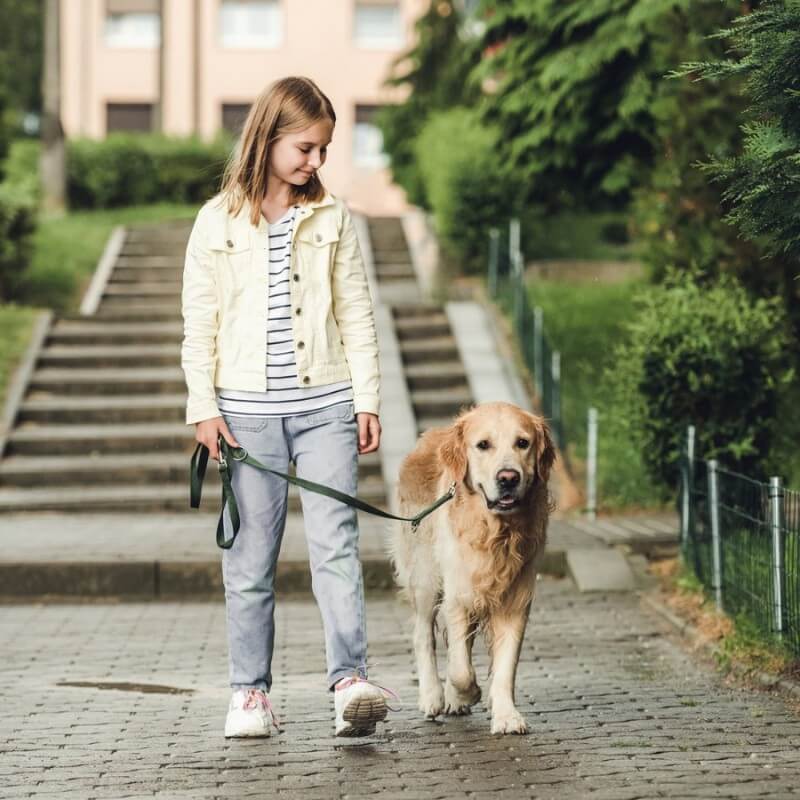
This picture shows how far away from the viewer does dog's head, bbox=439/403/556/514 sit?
20.5 feet

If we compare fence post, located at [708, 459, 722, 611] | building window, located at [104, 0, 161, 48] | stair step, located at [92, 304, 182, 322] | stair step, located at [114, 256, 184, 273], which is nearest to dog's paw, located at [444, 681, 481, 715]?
fence post, located at [708, 459, 722, 611]

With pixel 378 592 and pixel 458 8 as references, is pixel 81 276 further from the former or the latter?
pixel 378 592

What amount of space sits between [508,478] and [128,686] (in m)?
2.33

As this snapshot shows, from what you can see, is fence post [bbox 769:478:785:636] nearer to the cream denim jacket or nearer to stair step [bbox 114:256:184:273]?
the cream denim jacket

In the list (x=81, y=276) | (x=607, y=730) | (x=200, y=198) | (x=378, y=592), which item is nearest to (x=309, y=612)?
(x=378, y=592)

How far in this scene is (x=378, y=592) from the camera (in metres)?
10.7

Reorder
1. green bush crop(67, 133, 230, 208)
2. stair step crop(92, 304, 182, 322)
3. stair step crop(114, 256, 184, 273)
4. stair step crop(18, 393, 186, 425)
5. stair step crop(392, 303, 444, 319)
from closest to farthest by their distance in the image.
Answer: stair step crop(18, 393, 186, 425) → stair step crop(392, 303, 444, 319) → stair step crop(92, 304, 182, 322) → stair step crop(114, 256, 184, 273) → green bush crop(67, 133, 230, 208)

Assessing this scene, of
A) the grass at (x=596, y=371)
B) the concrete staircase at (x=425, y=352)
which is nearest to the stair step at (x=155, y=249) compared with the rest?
the concrete staircase at (x=425, y=352)

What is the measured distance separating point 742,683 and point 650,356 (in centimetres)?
413

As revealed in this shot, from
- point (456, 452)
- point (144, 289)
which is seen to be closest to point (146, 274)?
point (144, 289)

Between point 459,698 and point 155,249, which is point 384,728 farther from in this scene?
point 155,249

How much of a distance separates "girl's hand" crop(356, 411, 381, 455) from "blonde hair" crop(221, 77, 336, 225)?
80 cm

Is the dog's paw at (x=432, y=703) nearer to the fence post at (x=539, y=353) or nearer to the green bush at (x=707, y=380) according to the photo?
the green bush at (x=707, y=380)

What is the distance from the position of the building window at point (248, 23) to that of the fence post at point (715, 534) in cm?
3712
